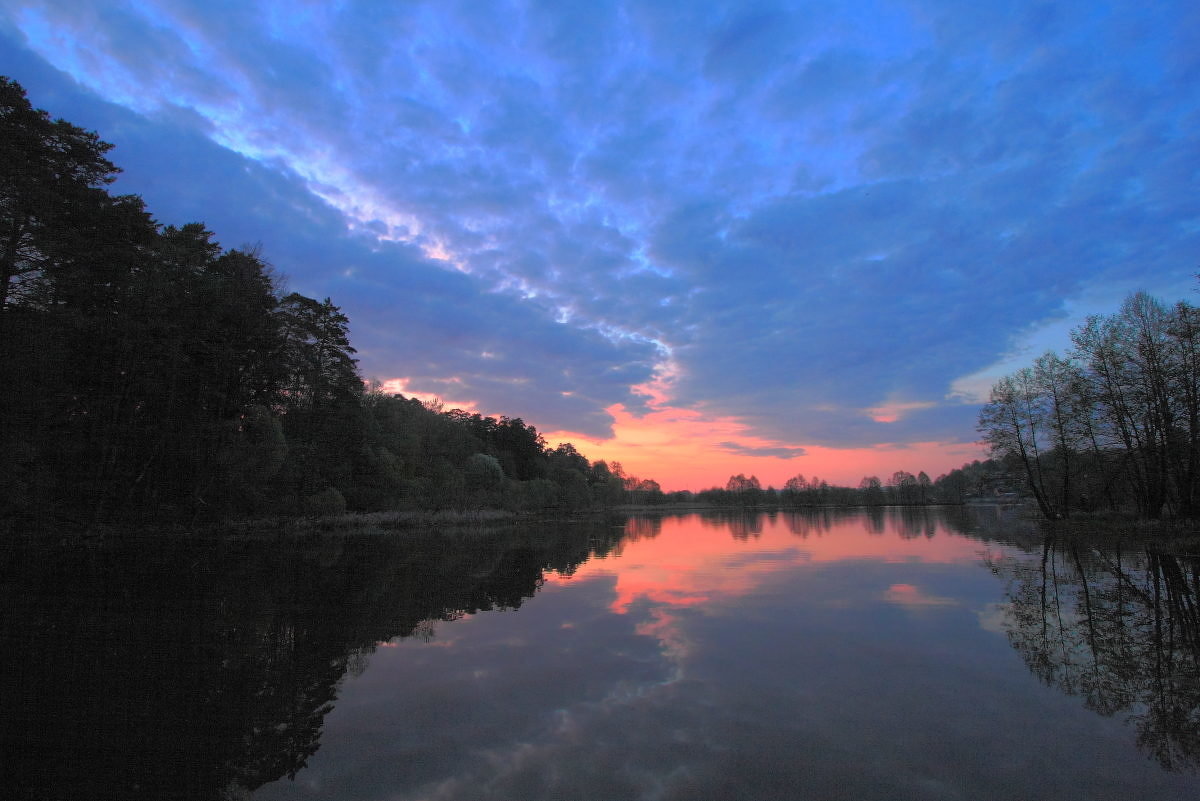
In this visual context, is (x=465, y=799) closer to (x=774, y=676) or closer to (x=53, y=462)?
(x=774, y=676)

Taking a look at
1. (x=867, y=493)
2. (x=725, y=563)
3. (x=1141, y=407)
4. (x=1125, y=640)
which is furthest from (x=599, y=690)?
(x=867, y=493)

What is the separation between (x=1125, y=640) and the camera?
7.94 metres

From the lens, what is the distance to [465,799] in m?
4.01

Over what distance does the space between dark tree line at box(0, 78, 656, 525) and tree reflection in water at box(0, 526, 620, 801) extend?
24.7 ft

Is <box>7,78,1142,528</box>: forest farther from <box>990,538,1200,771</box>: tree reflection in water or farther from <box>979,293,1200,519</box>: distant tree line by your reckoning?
<box>990,538,1200,771</box>: tree reflection in water

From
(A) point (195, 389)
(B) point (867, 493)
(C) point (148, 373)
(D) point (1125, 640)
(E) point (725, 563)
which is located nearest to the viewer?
(D) point (1125, 640)

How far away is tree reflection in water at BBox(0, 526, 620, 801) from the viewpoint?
4473mm

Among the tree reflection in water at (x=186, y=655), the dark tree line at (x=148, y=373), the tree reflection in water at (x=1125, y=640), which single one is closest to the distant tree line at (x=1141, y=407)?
the tree reflection in water at (x=1125, y=640)

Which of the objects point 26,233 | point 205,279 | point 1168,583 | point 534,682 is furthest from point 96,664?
point 205,279

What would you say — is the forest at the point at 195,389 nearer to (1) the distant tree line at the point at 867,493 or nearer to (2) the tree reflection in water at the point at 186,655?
(2) the tree reflection in water at the point at 186,655

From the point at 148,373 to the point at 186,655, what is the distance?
2708 cm

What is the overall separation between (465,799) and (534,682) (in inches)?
115

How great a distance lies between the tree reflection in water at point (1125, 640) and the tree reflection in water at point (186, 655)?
7895mm

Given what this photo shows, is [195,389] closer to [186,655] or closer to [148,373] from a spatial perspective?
[148,373]
